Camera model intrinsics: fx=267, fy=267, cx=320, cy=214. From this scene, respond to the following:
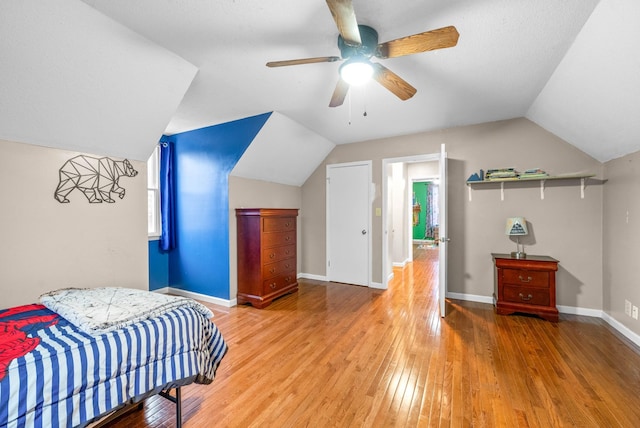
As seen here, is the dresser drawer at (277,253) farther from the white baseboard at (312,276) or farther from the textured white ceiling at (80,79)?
the textured white ceiling at (80,79)

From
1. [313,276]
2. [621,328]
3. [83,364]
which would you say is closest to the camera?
[83,364]

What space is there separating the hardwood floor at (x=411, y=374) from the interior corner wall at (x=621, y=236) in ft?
0.93

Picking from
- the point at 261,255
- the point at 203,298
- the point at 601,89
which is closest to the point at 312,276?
the point at 261,255

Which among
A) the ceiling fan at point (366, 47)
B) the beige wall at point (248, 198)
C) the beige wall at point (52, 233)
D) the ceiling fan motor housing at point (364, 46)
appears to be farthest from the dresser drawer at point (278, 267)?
the ceiling fan motor housing at point (364, 46)

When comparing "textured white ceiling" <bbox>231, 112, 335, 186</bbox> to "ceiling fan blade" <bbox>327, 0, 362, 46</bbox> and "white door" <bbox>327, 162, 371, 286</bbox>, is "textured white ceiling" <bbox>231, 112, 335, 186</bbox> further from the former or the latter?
"ceiling fan blade" <bbox>327, 0, 362, 46</bbox>

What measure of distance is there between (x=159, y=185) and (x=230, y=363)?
117 inches

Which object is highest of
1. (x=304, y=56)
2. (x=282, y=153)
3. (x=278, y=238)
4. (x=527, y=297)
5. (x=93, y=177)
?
(x=304, y=56)

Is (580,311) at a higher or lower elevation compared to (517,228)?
lower

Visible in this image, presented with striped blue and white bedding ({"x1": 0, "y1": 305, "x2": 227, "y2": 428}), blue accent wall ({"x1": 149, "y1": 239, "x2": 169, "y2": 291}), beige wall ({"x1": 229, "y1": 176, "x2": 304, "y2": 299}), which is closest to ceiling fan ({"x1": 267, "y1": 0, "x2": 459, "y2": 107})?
striped blue and white bedding ({"x1": 0, "y1": 305, "x2": 227, "y2": 428})

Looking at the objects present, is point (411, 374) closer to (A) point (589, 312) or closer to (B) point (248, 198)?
(A) point (589, 312)

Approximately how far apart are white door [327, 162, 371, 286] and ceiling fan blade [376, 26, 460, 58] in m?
2.76

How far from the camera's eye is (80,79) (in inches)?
73.2

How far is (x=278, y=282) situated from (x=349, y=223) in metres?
1.54

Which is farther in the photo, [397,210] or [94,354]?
[397,210]
